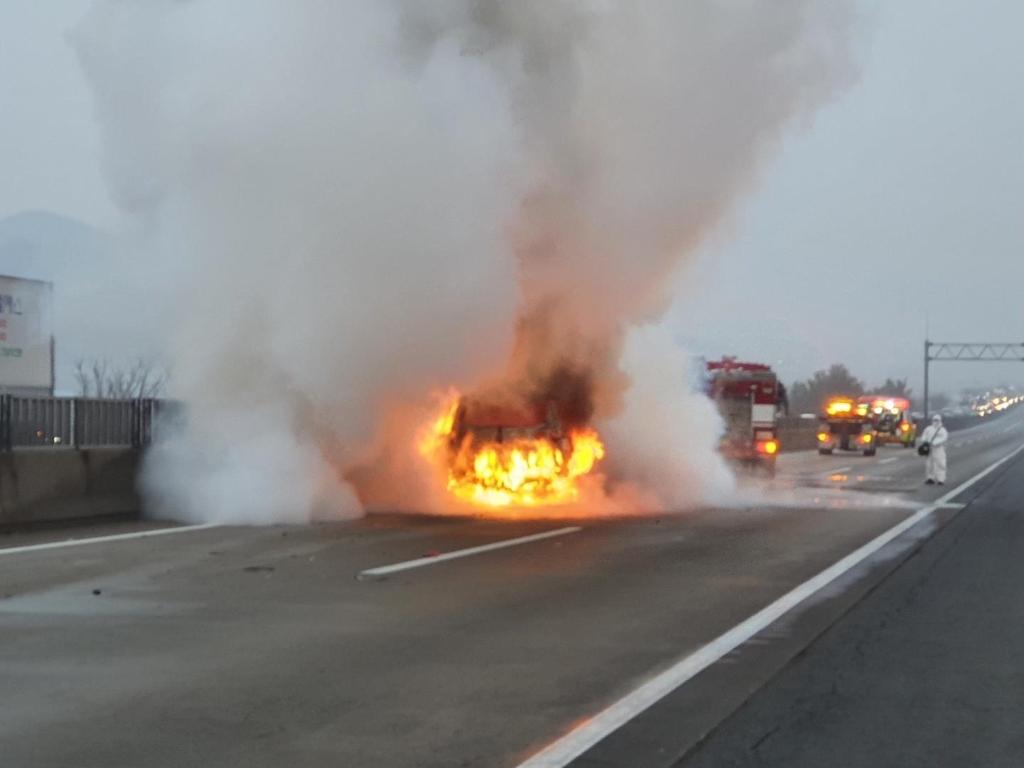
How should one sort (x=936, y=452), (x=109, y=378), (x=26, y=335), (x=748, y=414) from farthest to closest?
(x=109, y=378) < (x=748, y=414) < (x=936, y=452) < (x=26, y=335)

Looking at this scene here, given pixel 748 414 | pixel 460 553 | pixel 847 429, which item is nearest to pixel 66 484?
pixel 460 553

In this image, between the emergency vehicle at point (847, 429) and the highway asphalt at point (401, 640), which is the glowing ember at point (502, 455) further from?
the emergency vehicle at point (847, 429)

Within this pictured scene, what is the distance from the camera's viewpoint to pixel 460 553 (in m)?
13.0

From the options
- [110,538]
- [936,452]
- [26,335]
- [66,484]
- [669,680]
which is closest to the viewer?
[669,680]

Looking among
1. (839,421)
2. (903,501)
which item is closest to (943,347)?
(839,421)

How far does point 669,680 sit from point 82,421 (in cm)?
1155

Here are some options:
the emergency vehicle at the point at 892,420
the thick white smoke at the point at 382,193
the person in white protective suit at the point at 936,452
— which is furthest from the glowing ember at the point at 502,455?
the emergency vehicle at the point at 892,420

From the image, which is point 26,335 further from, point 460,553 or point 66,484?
point 460,553

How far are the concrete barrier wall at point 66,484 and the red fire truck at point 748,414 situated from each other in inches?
530

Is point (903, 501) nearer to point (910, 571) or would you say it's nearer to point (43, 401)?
point (910, 571)

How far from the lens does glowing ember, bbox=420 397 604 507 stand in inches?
734

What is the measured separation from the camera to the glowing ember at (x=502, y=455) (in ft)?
61.2

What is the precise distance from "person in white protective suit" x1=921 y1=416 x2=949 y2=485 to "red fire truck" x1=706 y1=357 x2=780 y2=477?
3.14 meters

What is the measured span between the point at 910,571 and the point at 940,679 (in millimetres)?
5025
